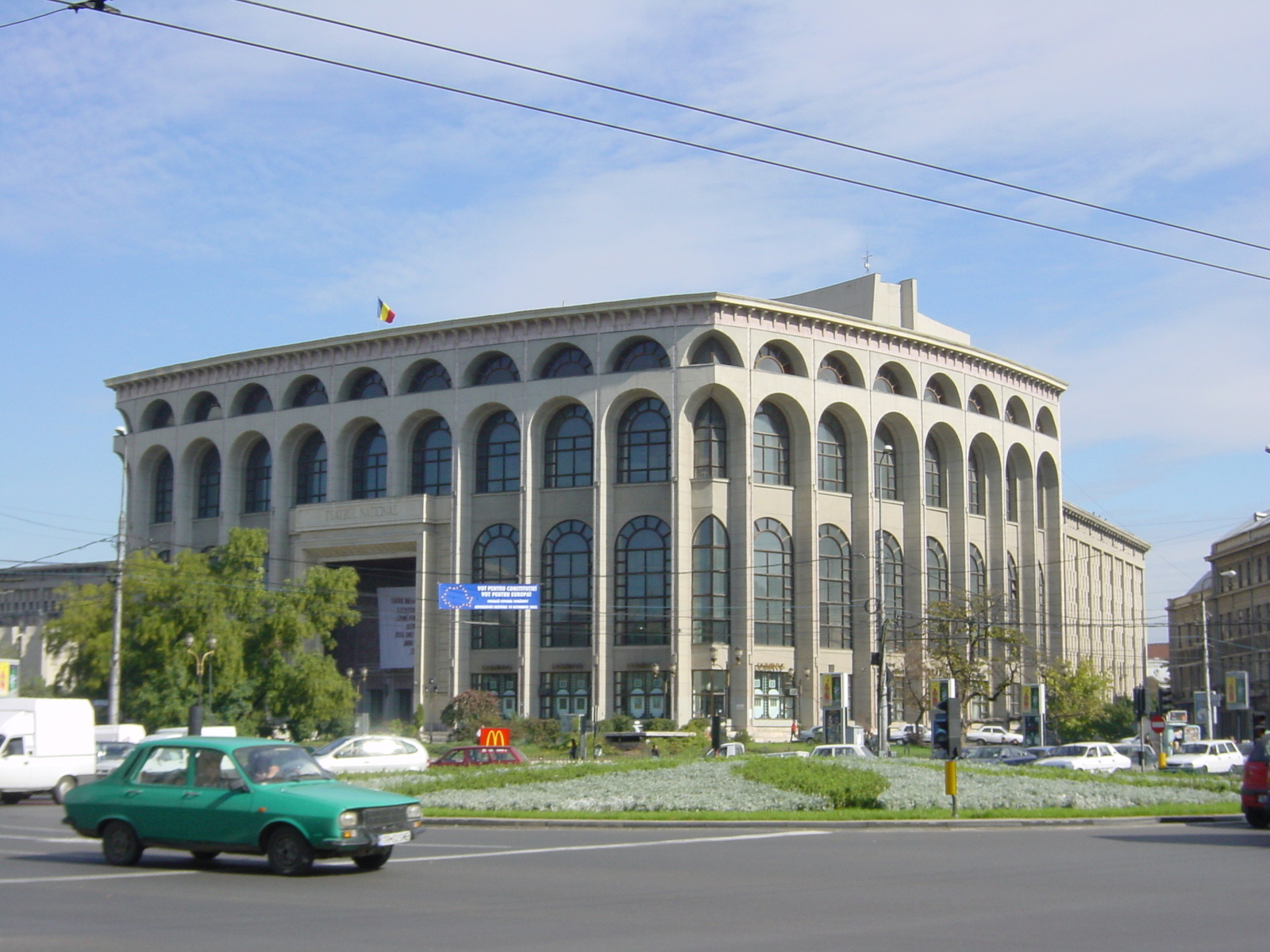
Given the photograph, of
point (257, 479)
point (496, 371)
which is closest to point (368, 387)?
point (496, 371)

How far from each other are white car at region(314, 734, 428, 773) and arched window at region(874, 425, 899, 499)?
42.1m

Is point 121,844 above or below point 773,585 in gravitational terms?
below

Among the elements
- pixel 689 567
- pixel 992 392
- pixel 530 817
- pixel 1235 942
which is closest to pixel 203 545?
pixel 689 567

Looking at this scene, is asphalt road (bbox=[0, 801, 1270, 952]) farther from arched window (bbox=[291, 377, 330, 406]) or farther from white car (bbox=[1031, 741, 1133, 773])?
arched window (bbox=[291, 377, 330, 406])

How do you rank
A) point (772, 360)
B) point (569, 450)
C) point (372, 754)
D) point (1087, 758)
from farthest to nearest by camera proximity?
point (569, 450)
point (772, 360)
point (1087, 758)
point (372, 754)

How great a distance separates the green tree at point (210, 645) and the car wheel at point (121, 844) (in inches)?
1472

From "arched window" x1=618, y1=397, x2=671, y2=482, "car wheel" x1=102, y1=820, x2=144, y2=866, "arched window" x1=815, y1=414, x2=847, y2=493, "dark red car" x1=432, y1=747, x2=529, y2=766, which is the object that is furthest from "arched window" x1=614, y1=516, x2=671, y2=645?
"car wheel" x1=102, y1=820, x2=144, y2=866

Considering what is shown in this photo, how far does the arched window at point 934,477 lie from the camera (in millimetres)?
77062

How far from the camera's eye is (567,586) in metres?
70.2

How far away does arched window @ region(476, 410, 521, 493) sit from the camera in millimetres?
72250

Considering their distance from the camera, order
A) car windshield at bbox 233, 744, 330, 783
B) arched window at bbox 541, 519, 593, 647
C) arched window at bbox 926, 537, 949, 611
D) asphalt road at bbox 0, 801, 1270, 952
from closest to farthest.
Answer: asphalt road at bbox 0, 801, 1270, 952 → car windshield at bbox 233, 744, 330, 783 → arched window at bbox 541, 519, 593, 647 → arched window at bbox 926, 537, 949, 611

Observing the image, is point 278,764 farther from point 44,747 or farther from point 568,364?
point 568,364

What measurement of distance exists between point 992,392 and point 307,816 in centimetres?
7019

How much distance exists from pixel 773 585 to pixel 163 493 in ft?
129
